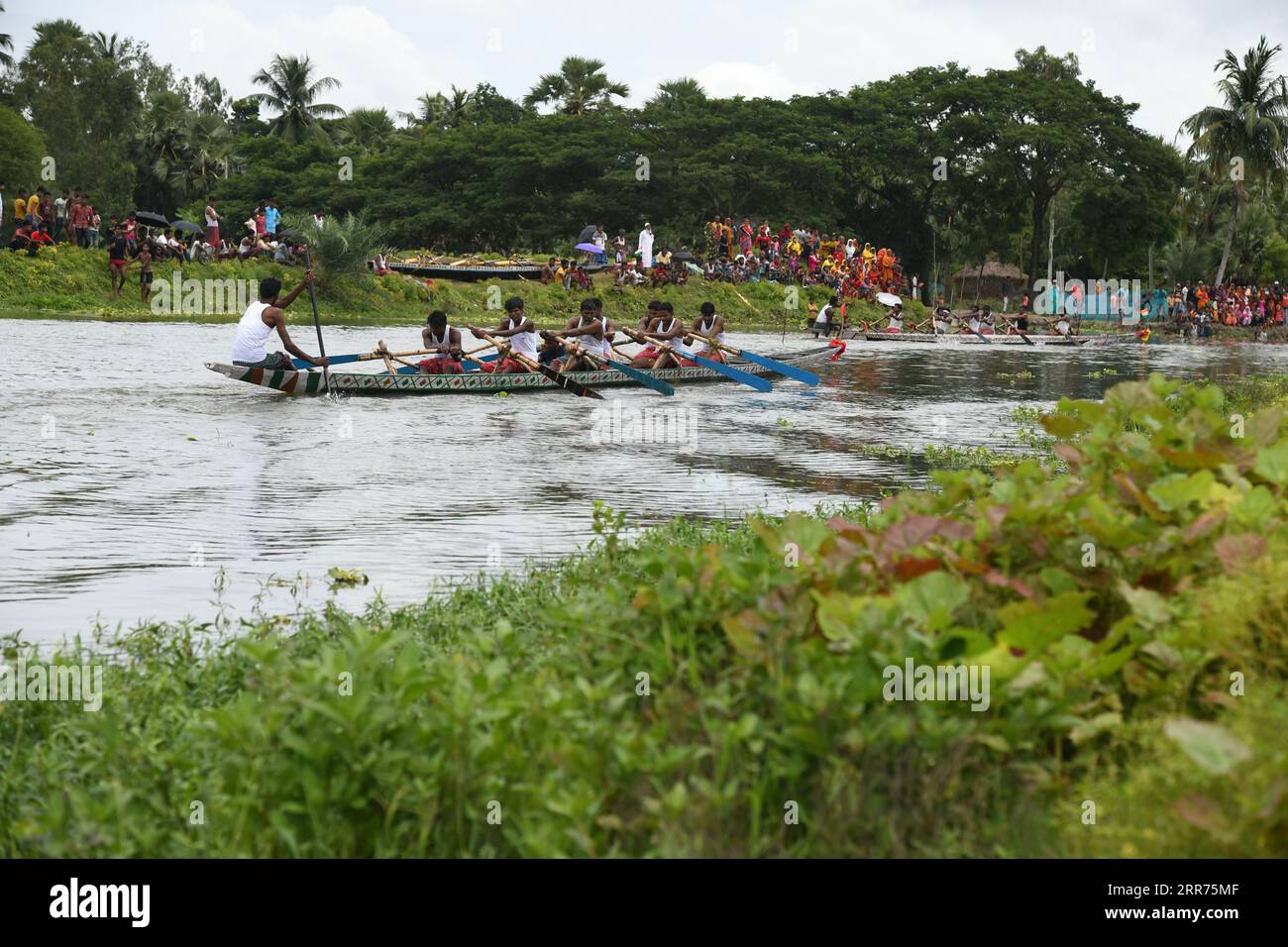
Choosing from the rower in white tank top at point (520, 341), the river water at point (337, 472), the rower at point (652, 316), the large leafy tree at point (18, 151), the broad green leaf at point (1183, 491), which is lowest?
the river water at point (337, 472)

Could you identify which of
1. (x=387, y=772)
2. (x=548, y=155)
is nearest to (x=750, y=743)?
(x=387, y=772)

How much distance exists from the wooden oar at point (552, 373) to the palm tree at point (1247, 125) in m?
41.6

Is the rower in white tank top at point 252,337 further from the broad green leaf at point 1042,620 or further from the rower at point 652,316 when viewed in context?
the broad green leaf at point 1042,620

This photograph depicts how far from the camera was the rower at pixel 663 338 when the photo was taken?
21.2 metres

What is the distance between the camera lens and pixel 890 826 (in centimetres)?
330

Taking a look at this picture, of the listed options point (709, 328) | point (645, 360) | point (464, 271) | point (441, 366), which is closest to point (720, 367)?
point (645, 360)

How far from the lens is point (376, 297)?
36.8 meters

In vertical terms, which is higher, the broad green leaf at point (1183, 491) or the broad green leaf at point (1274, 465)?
the broad green leaf at point (1274, 465)

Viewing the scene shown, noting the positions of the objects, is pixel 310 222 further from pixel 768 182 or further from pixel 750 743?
pixel 750 743

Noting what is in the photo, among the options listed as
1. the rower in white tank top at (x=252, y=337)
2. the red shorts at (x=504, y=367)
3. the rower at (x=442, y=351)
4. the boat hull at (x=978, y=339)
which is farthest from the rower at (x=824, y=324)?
the rower in white tank top at (x=252, y=337)

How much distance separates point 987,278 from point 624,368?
193ft

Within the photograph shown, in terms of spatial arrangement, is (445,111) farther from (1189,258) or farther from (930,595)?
(930,595)

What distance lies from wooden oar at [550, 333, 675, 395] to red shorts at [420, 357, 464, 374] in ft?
5.45
